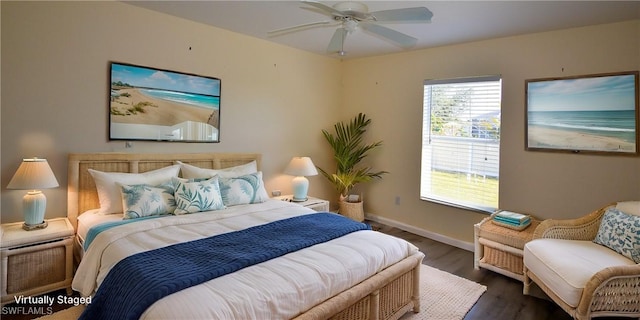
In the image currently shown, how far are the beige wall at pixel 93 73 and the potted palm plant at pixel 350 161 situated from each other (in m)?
1.07

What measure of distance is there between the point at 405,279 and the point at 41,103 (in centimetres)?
333

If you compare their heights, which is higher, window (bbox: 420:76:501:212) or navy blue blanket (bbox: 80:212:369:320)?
window (bbox: 420:76:501:212)

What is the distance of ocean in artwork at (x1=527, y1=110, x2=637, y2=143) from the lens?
9.54 ft

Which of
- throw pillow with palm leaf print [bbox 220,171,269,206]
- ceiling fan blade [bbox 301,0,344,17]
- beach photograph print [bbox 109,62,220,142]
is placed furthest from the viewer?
throw pillow with palm leaf print [bbox 220,171,269,206]

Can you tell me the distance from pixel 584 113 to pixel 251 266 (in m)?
3.39

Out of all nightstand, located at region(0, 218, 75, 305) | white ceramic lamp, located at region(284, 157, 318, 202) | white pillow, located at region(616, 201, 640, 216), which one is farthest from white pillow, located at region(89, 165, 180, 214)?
white pillow, located at region(616, 201, 640, 216)

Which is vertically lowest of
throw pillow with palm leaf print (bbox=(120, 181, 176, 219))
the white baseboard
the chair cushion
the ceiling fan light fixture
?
the white baseboard

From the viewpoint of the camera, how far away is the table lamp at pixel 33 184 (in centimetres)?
246

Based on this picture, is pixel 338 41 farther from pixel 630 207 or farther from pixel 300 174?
pixel 630 207

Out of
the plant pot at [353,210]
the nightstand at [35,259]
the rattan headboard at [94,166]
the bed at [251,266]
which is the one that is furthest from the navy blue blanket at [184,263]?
the plant pot at [353,210]

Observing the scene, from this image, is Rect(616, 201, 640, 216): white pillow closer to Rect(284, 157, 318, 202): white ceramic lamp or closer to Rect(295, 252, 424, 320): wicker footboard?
Rect(295, 252, 424, 320): wicker footboard

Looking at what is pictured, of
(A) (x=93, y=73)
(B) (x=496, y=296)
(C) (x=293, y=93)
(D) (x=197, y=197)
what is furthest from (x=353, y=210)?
(A) (x=93, y=73)

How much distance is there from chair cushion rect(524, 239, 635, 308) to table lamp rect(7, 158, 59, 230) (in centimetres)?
392

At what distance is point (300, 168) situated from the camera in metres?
4.20
